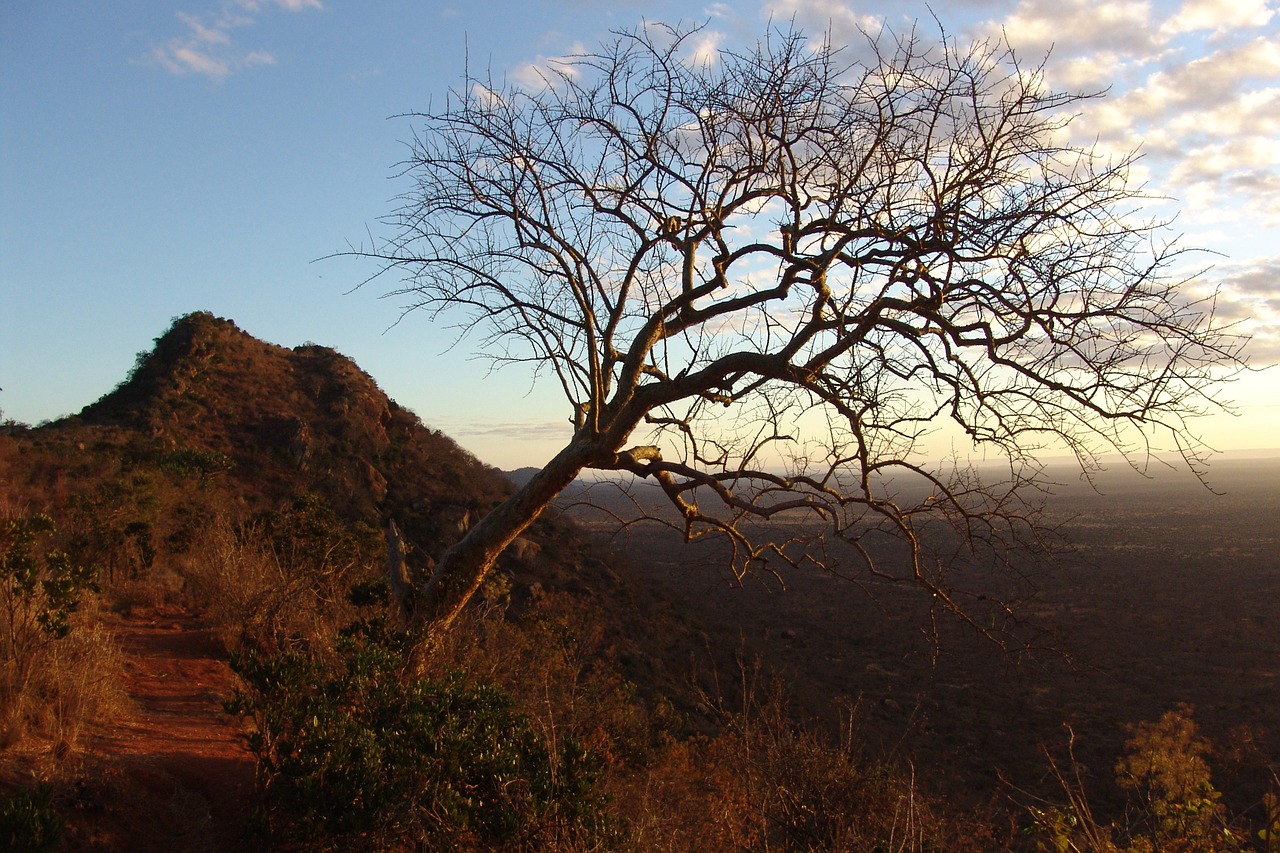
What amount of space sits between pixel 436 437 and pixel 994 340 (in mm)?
33604

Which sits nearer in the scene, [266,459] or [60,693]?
[60,693]

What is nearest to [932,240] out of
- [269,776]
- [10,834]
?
[269,776]

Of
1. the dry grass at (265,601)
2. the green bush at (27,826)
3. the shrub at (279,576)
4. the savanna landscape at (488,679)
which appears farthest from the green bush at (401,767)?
the shrub at (279,576)

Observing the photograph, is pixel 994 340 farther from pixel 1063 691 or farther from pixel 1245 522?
pixel 1245 522

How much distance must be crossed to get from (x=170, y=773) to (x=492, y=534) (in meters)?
2.48

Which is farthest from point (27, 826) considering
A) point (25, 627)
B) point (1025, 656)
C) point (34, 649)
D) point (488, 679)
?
point (1025, 656)

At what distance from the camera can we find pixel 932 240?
5.15m

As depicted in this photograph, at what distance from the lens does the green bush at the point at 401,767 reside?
12.3ft

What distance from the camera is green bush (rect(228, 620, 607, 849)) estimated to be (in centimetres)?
376

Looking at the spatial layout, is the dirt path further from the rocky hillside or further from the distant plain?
the rocky hillside

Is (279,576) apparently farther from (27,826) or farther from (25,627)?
(27,826)

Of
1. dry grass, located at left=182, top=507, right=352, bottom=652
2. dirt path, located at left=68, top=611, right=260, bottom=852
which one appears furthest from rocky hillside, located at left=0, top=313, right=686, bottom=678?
dirt path, located at left=68, top=611, right=260, bottom=852

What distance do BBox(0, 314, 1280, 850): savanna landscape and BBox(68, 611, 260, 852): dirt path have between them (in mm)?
27

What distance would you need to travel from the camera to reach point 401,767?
3908 mm
